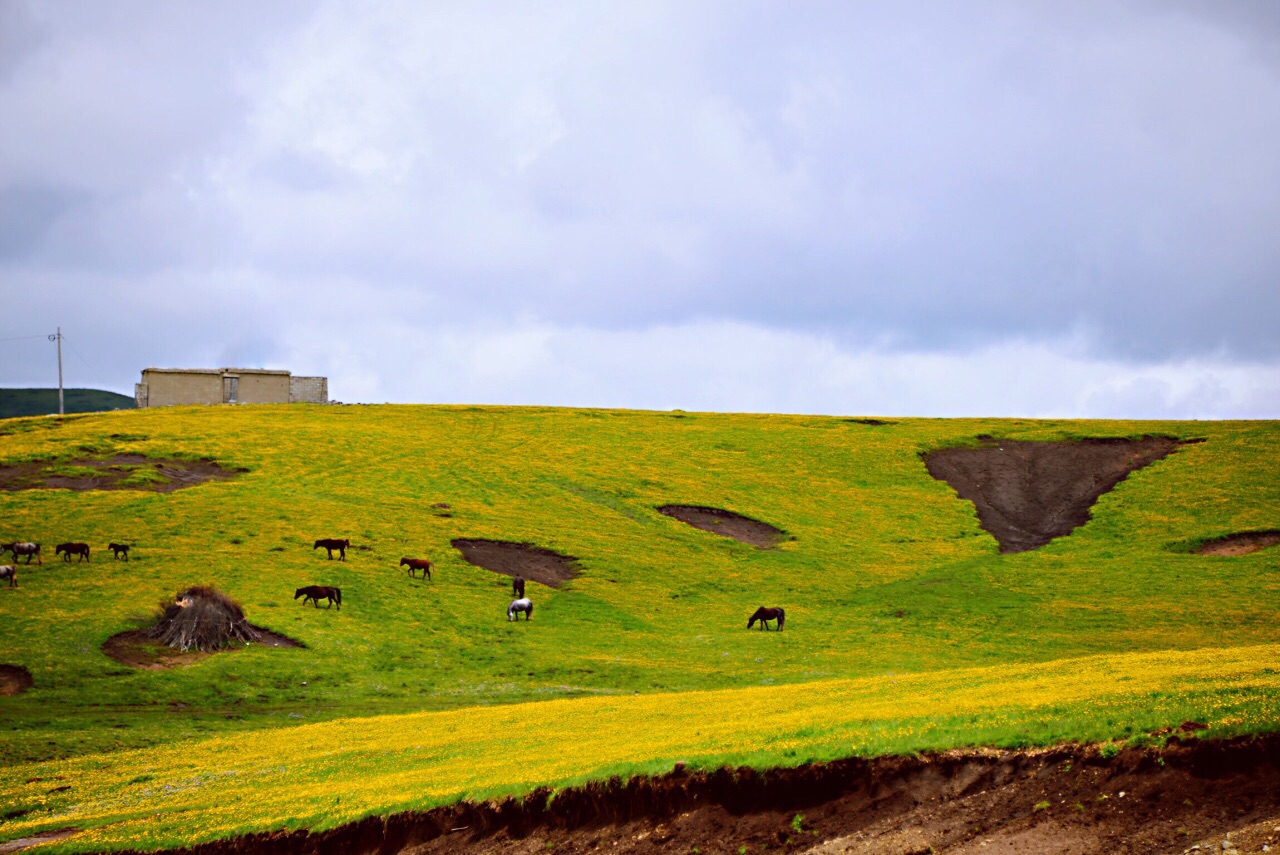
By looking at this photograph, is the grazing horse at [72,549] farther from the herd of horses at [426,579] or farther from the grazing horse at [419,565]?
the grazing horse at [419,565]

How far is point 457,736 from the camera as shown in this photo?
3145cm

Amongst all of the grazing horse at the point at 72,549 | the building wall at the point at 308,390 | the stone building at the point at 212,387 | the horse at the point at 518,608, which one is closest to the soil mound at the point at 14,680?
the grazing horse at the point at 72,549

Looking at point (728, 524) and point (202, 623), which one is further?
point (728, 524)

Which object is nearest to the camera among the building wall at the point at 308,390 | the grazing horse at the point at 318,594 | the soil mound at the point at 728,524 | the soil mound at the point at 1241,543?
the grazing horse at the point at 318,594

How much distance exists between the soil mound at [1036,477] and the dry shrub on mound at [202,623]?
49.2 metres

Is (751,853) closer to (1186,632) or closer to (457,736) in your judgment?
(457,736)

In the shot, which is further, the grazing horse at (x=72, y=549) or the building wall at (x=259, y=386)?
the building wall at (x=259, y=386)

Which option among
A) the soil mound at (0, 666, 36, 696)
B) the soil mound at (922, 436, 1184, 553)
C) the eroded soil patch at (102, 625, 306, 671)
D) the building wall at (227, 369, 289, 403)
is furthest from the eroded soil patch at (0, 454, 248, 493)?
the soil mound at (922, 436, 1184, 553)

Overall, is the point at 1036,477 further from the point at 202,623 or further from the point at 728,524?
the point at 202,623

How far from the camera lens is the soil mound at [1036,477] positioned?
251ft

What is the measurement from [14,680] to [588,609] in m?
27.5

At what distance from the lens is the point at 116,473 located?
76.2 meters

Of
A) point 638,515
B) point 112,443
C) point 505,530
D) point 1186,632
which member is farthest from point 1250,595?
point 112,443

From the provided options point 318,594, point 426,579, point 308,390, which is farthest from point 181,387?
point 318,594
